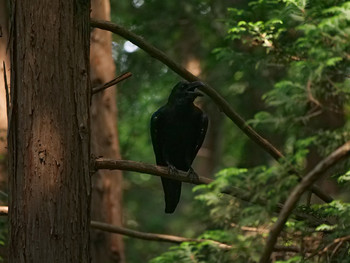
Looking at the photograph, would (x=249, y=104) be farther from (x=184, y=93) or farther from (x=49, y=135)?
(x=49, y=135)

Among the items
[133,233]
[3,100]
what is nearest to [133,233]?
[133,233]

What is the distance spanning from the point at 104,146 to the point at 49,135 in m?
5.35

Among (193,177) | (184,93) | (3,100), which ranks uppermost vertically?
(3,100)

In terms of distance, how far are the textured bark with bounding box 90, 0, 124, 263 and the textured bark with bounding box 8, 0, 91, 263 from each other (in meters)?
4.95

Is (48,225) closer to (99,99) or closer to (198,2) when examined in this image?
(99,99)

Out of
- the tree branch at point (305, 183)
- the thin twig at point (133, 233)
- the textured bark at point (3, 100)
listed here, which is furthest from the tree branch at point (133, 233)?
the textured bark at point (3, 100)

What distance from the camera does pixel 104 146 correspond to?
9.23m

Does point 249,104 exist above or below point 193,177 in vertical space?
above

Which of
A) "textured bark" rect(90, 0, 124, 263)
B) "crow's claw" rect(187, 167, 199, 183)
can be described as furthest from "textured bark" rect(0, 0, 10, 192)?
"crow's claw" rect(187, 167, 199, 183)

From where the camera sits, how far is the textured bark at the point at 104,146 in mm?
8992

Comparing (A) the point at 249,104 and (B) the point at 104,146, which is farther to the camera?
(A) the point at 249,104

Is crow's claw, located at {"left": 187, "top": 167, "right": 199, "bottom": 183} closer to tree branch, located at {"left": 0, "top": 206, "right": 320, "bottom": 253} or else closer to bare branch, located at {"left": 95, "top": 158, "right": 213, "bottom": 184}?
Result: bare branch, located at {"left": 95, "top": 158, "right": 213, "bottom": 184}

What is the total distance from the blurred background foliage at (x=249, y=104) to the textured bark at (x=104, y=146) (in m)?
1.01

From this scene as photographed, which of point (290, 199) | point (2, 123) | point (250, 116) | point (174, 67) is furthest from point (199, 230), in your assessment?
point (290, 199)
